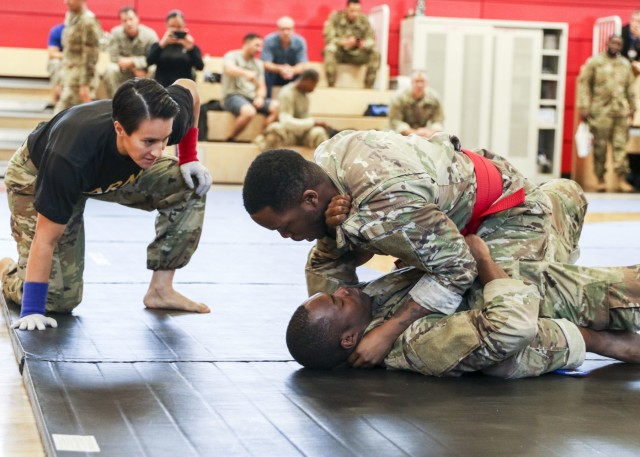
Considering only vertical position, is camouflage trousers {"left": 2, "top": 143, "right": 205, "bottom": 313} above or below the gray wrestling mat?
above

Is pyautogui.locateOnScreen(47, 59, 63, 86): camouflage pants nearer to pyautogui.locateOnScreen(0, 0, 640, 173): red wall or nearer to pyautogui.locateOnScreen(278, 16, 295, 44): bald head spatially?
pyautogui.locateOnScreen(0, 0, 640, 173): red wall

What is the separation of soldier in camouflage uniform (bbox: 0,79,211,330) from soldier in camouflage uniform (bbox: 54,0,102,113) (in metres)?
6.26

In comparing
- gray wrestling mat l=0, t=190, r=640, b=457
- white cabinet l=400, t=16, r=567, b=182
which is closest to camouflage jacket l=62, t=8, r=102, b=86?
white cabinet l=400, t=16, r=567, b=182

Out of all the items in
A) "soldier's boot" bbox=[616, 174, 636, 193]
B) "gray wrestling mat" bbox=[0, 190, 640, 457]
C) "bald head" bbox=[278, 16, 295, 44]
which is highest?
"bald head" bbox=[278, 16, 295, 44]

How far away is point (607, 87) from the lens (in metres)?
12.2

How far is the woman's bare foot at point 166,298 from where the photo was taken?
383 cm

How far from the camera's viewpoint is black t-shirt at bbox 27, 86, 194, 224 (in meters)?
3.20

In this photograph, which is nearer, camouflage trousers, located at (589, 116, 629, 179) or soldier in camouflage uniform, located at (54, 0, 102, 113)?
soldier in camouflage uniform, located at (54, 0, 102, 113)

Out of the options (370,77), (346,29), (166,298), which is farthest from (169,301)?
(370,77)

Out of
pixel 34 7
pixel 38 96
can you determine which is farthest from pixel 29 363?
pixel 34 7

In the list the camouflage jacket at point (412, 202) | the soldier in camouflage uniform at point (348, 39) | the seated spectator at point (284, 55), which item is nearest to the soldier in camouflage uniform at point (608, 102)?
the soldier in camouflage uniform at point (348, 39)

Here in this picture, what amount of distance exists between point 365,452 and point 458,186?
3.35ft

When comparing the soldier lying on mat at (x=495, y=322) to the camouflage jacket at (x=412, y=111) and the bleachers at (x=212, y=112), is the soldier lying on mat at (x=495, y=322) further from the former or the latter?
the bleachers at (x=212, y=112)

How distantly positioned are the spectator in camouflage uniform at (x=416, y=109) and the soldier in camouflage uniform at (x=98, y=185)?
23.0 ft
